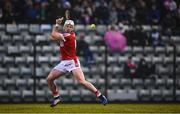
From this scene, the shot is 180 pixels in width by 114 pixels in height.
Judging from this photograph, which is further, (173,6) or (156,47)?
(173,6)

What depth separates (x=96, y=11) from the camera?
2406cm

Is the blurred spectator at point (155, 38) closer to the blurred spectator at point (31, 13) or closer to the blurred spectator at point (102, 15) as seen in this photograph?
the blurred spectator at point (102, 15)

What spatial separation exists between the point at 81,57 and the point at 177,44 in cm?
420

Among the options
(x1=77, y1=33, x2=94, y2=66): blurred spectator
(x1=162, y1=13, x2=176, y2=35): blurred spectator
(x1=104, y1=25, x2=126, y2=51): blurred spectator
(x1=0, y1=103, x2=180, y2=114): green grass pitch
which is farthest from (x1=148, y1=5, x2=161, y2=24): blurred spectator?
(x1=0, y1=103, x2=180, y2=114): green grass pitch

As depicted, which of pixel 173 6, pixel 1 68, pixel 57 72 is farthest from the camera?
pixel 173 6

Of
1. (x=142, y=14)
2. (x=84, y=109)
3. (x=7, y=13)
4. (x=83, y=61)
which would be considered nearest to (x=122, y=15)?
(x=142, y=14)

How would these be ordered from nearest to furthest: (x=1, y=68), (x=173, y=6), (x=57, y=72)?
(x=57, y=72)
(x=1, y=68)
(x=173, y=6)

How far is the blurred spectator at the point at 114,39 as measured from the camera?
23.2 meters

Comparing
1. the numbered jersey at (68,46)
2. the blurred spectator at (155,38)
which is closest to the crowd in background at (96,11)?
the blurred spectator at (155,38)

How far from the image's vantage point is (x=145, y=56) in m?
23.9

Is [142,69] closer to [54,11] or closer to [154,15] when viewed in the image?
[154,15]

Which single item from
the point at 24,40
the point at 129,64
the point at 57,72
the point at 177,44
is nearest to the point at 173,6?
the point at 177,44

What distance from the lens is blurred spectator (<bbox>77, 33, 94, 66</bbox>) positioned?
22.9 meters

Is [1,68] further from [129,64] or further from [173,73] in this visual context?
[173,73]
